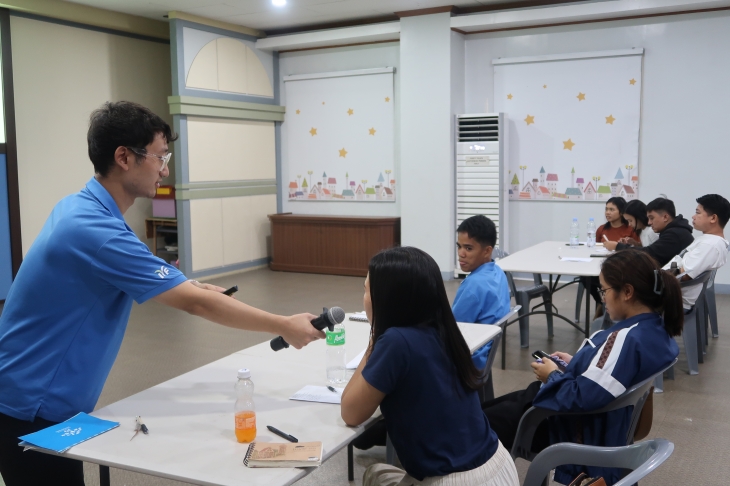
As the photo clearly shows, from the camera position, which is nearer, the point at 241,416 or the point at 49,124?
the point at 241,416

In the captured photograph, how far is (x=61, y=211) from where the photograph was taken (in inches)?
69.1

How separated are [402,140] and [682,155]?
3.04m

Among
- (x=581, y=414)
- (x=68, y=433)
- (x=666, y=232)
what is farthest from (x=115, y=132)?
(x=666, y=232)

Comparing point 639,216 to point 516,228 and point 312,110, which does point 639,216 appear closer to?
point 516,228

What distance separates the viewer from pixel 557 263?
5.00 metres

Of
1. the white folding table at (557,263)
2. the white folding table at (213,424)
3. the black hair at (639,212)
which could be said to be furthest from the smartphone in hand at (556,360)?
the black hair at (639,212)

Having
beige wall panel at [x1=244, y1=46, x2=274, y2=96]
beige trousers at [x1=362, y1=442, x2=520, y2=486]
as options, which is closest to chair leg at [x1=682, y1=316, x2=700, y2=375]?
beige trousers at [x1=362, y1=442, x2=520, y2=486]

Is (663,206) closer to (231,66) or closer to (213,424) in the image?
(213,424)

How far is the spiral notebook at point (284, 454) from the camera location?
162 cm

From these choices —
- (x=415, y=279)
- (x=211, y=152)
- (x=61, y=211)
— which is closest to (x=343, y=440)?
(x=415, y=279)

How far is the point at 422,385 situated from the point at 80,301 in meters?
0.89

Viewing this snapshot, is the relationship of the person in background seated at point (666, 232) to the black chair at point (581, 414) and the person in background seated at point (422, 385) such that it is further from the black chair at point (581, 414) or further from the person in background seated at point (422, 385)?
the person in background seated at point (422, 385)

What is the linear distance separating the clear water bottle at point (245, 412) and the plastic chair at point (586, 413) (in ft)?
3.35

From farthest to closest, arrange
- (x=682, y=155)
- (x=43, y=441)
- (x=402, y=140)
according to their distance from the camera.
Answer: (x=402, y=140)
(x=682, y=155)
(x=43, y=441)
